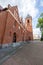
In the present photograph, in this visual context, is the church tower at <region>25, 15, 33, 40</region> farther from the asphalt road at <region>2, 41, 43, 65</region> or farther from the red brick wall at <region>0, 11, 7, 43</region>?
the asphalt road at <region>2, 41, 43, 65</region>

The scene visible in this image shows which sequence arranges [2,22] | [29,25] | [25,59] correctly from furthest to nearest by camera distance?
[29,25]
[2,22]
[25,59]

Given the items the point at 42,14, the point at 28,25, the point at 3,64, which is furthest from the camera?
the point at 28,25

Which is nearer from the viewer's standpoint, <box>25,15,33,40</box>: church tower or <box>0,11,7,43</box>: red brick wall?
<box>0,11,7,43</box>: red brick wall

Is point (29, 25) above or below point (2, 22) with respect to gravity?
above

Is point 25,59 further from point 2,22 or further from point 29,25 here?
point 29,25

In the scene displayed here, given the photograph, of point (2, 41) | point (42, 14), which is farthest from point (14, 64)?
point (42, 14)

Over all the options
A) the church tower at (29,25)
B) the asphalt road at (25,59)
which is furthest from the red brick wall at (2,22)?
the church tower at (29,25)

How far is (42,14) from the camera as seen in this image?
1759 inches

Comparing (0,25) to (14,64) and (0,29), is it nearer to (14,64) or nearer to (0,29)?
(0,29)

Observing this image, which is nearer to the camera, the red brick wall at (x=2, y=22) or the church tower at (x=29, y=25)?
the red brick wall at (x=2, y=22)

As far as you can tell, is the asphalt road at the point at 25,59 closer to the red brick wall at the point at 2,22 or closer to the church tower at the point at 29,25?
the red brick wall at the point at 2,22

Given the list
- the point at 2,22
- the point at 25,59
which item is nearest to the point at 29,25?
the point at 2,22

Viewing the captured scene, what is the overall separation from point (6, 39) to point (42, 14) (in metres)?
28.4

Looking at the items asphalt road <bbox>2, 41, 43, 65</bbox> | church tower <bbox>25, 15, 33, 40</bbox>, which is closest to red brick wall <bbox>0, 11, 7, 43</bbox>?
asphalt road <bbox>2, 41, 43, 65</bbox>
